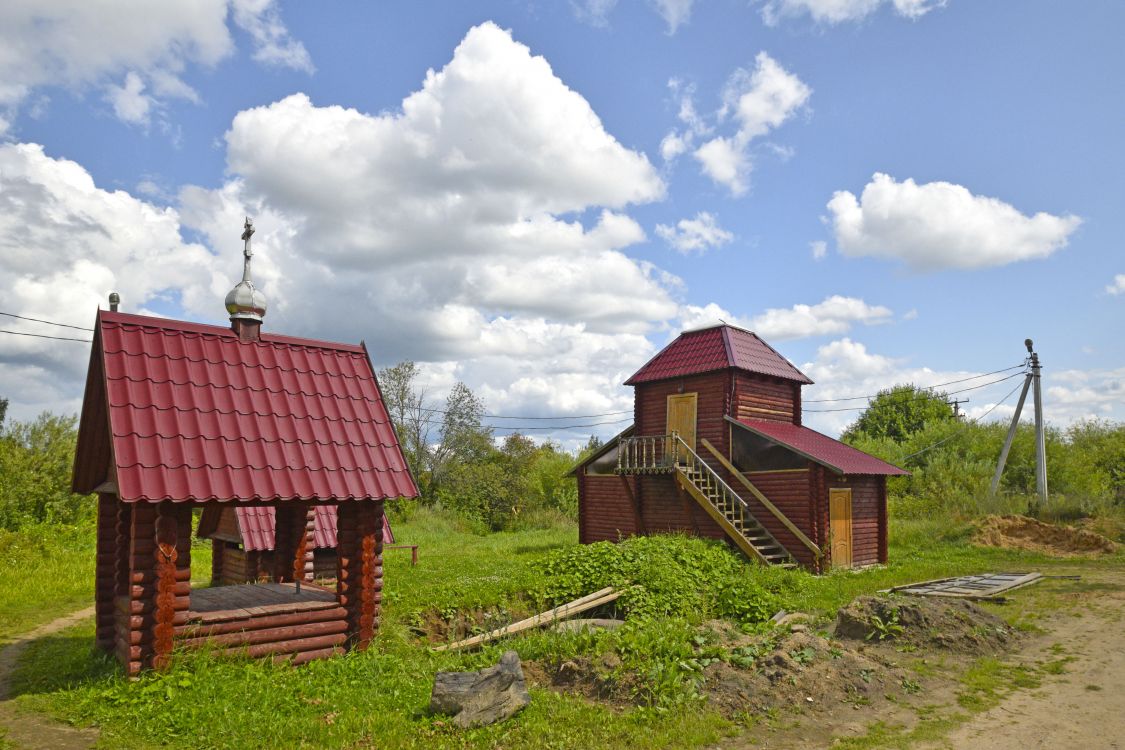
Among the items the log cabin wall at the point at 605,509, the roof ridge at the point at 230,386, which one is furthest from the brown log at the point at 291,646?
the log cabin wall at the point at 605,509

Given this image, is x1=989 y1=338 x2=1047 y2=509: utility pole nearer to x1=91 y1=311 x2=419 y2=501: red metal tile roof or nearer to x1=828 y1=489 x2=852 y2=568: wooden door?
x1=828 y1=489 x2=852 y2=568: wooden door

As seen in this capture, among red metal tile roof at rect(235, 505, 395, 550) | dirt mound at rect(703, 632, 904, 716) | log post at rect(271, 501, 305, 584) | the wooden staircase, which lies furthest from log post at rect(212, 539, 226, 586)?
dirt mound at rect(703, 632, 904, 716)

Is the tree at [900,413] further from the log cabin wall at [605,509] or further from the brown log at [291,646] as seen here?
the brown log at [291,646]

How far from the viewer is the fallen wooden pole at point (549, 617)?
10.7 m

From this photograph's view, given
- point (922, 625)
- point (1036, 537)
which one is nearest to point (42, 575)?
point (922, 625)

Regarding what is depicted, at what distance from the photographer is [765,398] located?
23.4 meters

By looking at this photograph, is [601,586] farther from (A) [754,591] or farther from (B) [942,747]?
(B) [942,747]

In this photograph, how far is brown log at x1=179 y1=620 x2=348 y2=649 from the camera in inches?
347

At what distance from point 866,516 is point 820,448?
262cm

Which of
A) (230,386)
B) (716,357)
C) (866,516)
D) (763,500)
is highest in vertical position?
(716,357)

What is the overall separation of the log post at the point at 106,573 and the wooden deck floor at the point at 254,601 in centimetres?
105

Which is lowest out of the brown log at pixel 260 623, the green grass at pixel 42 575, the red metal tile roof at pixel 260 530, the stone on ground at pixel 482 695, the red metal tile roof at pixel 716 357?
the green grass at pixel 42 575

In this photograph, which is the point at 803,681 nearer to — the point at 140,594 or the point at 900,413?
the point at 140,594

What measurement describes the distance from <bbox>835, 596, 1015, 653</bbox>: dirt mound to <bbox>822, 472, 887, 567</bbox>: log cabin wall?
9094 millimetres
